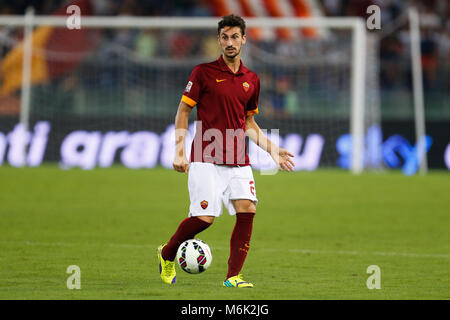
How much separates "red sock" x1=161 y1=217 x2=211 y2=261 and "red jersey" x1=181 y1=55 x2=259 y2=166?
20.1 inches

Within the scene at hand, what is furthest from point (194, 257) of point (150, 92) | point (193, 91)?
point (150, 92)

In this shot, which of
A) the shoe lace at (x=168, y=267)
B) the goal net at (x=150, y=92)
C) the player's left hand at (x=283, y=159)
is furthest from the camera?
the goal net at (x=150, y=92)

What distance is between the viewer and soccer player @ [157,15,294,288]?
24.7 ft

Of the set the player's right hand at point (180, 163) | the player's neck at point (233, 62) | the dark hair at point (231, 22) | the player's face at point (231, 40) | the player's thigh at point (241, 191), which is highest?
the dark hair at point (231, 22)

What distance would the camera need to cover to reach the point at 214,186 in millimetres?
7547

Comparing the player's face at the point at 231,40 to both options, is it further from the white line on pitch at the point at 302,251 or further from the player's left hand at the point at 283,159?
the white line on pitch at the point at 302,251

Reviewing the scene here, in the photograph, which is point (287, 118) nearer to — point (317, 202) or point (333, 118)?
point (333, 118)

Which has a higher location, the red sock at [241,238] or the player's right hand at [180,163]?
the player's right hand at [180,163]

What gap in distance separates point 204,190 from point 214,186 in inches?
3.6

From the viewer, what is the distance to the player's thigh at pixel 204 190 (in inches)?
296

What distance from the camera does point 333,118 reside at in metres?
22.5

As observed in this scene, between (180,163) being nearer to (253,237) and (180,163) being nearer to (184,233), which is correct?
(184,233)

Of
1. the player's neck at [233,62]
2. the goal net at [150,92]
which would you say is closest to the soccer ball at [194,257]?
the player's neck at [233,62]

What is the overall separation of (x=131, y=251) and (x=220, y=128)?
318 cm
